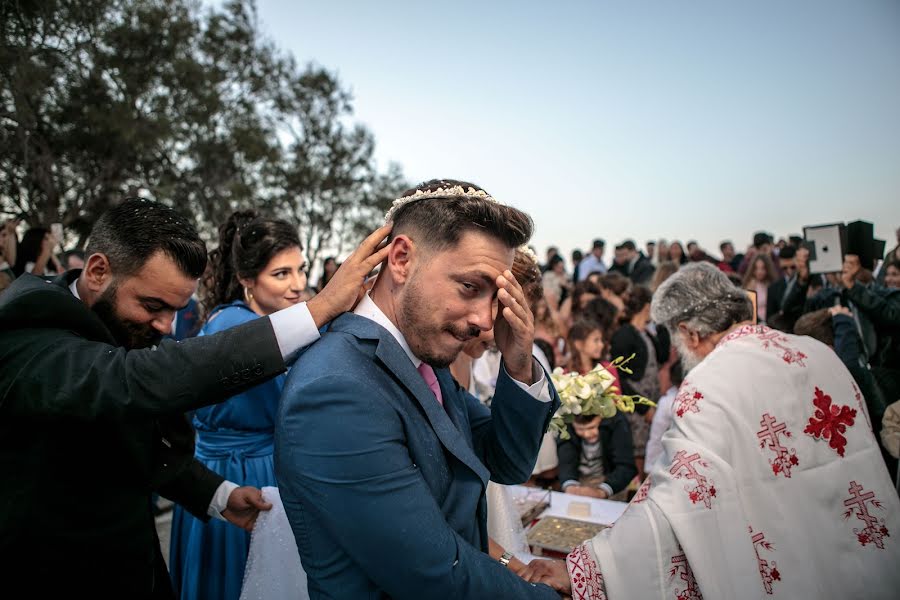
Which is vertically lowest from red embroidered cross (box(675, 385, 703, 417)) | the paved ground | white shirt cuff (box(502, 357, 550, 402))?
the paved ground

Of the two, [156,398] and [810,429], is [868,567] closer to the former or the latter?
[810,429]

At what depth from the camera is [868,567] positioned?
8.13ft

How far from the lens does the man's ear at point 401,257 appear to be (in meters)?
1.82

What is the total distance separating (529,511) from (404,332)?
2194 millimetres

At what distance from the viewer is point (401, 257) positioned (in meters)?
1.84

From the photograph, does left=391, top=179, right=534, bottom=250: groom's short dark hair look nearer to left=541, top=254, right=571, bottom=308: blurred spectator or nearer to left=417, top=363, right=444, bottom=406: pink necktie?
left=417, top=363, right=444, bottom=406: pink necktie

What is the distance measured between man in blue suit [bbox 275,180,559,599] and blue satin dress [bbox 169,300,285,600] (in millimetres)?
1377

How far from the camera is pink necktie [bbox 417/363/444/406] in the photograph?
198 cm

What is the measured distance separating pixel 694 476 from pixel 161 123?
15405 millimetres

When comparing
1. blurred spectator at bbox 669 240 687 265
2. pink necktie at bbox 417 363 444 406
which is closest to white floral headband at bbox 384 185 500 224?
pink necktie at bbox 417 363 444 406

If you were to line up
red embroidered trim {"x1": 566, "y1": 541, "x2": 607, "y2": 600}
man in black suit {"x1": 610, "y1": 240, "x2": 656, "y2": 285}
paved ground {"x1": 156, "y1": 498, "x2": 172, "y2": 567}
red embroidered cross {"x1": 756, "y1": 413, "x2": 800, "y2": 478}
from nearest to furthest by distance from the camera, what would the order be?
red embroidered trim {"x1": 566, "y1": 541, "x2": 607, "y2": 600} < red embroidered cross {"x1": 756, "y1": 413, "x2": 800, "y2": 478} < paved ground {"x1": 156, "y1": 498, "x2": 172, "y2": 567} < man in black suit {"x1": 610, "y1": 240, "x2": 656, "y2": 285}

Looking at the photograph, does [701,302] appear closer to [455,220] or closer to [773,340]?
[773,340]

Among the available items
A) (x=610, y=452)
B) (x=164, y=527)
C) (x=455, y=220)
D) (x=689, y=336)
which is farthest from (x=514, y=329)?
(x=164, y=527)

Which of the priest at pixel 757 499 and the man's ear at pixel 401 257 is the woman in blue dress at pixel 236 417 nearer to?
the man's ear at pixel 401 257
